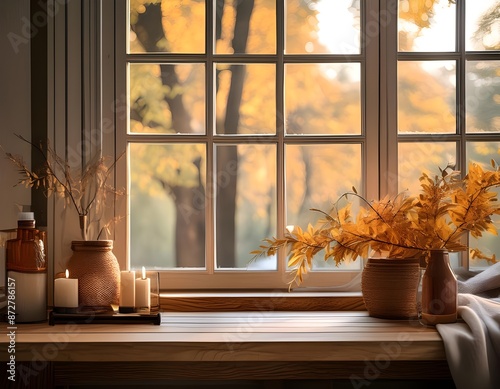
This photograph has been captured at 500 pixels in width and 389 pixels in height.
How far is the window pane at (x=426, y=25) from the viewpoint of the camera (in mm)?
2473

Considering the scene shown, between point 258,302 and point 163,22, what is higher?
point 163,22

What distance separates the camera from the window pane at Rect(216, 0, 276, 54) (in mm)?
2453

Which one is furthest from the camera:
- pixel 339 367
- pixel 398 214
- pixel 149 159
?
pixel 149 159

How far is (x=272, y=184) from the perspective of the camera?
245cm

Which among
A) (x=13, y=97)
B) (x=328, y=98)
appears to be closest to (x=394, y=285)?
(x=328, y=98)

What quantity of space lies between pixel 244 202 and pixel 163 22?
694 mm

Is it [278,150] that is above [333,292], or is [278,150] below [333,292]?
above

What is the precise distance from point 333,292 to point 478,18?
3.60 ft

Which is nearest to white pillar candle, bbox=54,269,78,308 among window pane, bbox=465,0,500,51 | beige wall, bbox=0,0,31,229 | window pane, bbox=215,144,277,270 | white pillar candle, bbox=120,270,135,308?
white pillar candle, bbox=120,270,135,308

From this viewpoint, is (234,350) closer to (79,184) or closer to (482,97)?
(79,184)

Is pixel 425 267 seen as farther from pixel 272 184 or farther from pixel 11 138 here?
pixel 11 138

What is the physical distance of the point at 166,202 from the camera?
245 centimetres

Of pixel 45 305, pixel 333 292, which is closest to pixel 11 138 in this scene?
pixel 45 305

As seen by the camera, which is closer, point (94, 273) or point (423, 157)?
point (94, 273)
